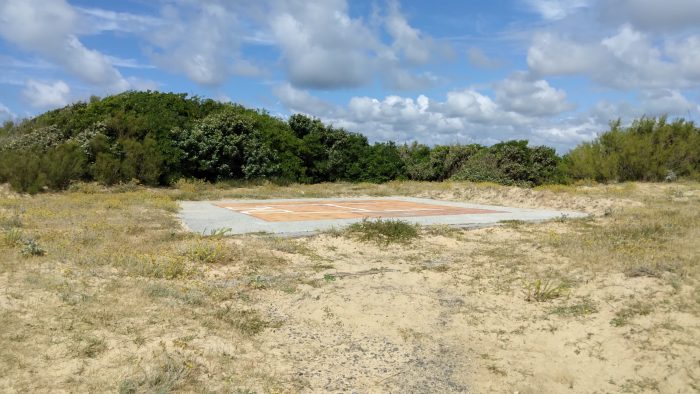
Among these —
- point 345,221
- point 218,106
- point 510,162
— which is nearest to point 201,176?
point 218,106

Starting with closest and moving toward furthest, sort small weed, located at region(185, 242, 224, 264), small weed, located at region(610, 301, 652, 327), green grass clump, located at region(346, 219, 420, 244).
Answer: small weed, located at region(610, 301, 652, 327) < small weed, located at region(185, 242, 224, 264) < green grass clump, located at region(346, 219, 420, 244)

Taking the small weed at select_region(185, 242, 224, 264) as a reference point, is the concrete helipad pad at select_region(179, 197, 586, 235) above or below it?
above

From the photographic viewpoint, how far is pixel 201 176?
74.5ft

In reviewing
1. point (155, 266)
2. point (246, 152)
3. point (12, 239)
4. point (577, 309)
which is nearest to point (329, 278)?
point (155, 266)

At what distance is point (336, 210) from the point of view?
48.2 ft

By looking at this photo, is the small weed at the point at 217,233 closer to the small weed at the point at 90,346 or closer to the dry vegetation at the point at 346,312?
the dry vegetation at the point at 346,312

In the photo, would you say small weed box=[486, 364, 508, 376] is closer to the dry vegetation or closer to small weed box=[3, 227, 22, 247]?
the dry vegetation

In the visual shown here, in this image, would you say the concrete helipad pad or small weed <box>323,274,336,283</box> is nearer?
small weed <box>323,274,336,283</box>

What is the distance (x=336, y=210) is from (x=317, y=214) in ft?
4.19

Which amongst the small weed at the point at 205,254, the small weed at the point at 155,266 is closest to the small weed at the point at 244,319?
the small weed at the point at 155,266

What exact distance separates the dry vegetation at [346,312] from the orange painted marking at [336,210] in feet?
11.8

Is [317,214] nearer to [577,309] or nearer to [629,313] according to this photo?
[577,309]

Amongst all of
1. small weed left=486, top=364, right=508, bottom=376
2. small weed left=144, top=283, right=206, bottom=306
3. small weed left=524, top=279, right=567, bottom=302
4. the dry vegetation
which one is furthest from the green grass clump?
small weed left=486, top=364, right=508, bottom=376

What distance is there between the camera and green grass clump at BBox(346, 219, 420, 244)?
945cm
